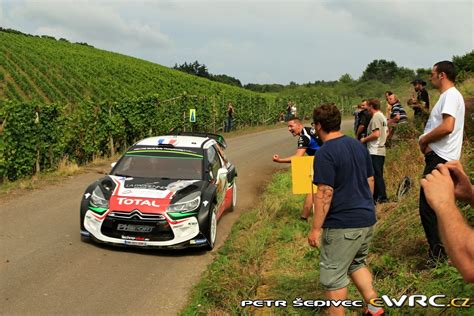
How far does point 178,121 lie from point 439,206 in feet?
74.1

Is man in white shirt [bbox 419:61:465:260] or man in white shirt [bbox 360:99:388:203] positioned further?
man in white shirt [bbox 360:99:388:203]

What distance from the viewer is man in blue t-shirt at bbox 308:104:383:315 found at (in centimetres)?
405

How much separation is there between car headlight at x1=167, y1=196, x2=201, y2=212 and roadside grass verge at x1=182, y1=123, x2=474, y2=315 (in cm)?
79

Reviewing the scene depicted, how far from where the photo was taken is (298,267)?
6148mm

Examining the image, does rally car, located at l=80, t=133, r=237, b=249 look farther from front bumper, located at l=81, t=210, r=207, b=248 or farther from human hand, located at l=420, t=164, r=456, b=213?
human hand, located at l=420, t=164, r=456, b=213

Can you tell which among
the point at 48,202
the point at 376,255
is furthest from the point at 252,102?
the point at 376,255

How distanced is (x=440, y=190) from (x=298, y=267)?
4.08 m

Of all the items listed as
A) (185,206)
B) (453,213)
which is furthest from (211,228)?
(453,213)

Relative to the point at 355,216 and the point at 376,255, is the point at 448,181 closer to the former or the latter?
the point at 355,216

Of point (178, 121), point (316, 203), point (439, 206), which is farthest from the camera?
point (178, 121)

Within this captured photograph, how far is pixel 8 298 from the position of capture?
5.20 m

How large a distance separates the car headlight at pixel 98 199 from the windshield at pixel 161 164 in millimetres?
788

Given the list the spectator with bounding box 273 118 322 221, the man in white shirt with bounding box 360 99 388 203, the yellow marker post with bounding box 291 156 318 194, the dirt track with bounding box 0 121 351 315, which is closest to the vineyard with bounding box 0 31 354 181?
the dirt track with bounding box 0 121 351 315

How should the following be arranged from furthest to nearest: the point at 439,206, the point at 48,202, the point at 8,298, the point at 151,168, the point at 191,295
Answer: the point at 48,202
the point at 151,168
the point at 191,295
the point at 8,298
the point at 439,206
